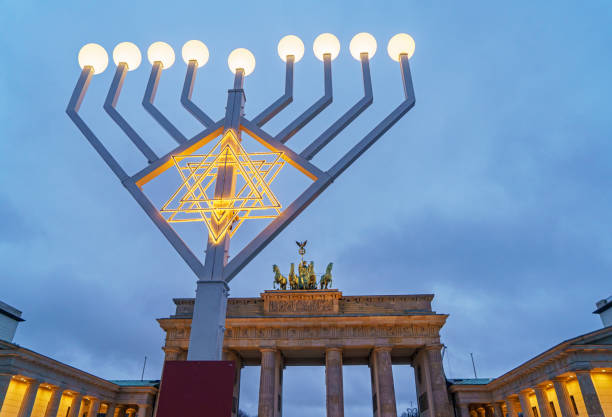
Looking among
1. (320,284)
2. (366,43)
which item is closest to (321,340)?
(320,284)

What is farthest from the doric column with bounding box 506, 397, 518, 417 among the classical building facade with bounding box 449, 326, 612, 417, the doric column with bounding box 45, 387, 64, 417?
the doric column with bounding box 45, 387, 64, 417

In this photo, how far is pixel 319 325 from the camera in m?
32.8

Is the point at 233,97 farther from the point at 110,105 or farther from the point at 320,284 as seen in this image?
the point at 320,284

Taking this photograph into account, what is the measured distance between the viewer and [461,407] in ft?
109

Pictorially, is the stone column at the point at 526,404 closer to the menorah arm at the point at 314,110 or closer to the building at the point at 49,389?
the building at the point at 49,389

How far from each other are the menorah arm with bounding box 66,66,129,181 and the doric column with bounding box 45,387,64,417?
2693cm

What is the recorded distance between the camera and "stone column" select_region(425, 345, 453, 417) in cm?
2948

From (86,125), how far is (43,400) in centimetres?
2923

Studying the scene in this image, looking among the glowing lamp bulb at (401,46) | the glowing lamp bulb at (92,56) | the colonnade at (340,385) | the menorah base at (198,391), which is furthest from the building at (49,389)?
the glowing lamp bulb at (401,46)

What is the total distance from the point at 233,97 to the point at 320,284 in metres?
31.0

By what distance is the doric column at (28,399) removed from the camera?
23.1 m

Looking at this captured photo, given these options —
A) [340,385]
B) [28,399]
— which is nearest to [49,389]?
[28,399]

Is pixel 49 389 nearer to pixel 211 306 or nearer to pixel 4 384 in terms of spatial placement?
pixel 4 384

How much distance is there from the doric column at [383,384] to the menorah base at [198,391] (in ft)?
95.7
